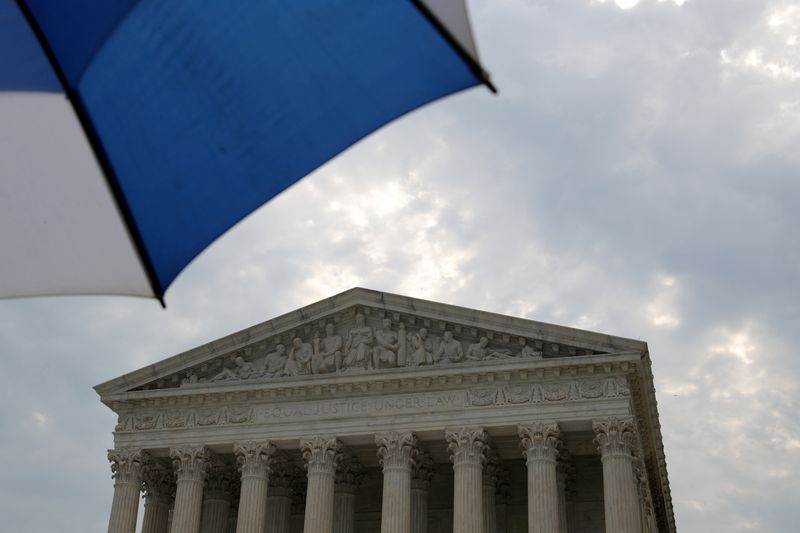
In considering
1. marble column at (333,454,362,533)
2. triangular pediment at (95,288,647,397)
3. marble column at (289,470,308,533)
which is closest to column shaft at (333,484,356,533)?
marble column at (333,454,362,533)

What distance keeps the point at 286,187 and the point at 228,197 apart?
0.28 metres

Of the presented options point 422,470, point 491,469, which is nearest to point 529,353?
point 491,469

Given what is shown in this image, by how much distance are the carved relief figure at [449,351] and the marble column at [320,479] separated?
16.0ft

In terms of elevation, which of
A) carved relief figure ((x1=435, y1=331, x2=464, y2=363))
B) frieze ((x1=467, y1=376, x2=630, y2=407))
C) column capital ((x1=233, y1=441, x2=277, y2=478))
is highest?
carved relief figure ((x1=435, y1=331, x2=464, y2=363))

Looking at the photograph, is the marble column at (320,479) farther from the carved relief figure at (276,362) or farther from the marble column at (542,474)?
the marble column at (542,474)

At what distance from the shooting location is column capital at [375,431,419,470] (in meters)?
35.5

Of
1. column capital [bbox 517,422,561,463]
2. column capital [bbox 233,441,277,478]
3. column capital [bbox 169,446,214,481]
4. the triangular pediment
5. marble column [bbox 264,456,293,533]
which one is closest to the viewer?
column capital [bbox 517,422,561,463]

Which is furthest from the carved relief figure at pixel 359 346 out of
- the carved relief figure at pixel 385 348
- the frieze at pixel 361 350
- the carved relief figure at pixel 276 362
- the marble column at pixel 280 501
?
the marble column at pixel 280 501

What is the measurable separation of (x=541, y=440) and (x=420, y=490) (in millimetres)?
5476

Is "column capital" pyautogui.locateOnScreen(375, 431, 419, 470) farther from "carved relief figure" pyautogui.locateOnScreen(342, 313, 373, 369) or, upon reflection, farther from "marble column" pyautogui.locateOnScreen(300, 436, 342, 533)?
"carved relief figure" pyautogui.locateOnScreen(342, 313, 373, 369)

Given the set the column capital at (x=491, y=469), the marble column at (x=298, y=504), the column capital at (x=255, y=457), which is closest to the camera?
the column capital at (x=491, y=469)

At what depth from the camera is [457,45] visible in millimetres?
3936

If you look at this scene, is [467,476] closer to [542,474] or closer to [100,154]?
[542,474]

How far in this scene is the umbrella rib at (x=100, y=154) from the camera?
404 centimetres
